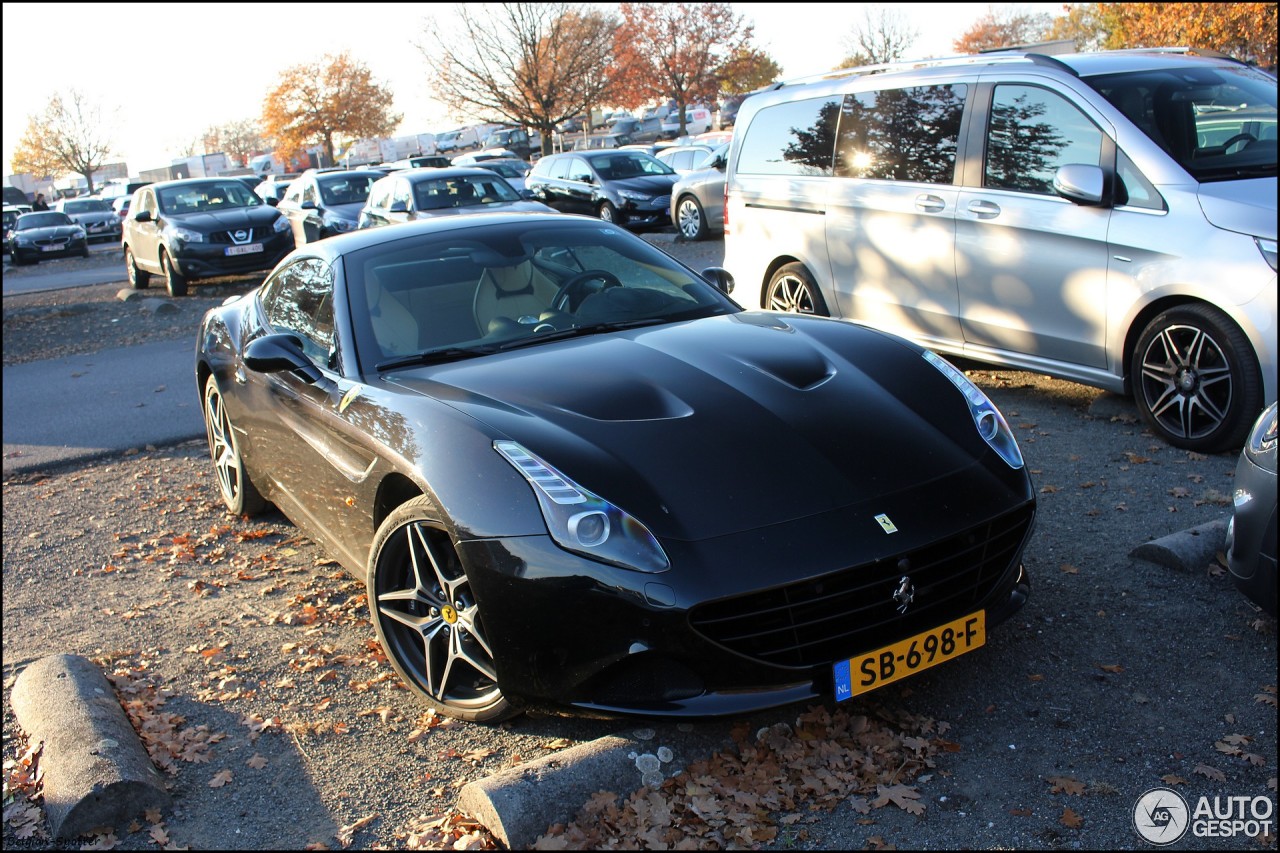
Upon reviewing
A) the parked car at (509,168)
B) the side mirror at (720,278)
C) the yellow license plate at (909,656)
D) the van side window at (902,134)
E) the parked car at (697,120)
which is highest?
the parked car at (697,120)

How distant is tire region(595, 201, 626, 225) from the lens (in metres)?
19.6

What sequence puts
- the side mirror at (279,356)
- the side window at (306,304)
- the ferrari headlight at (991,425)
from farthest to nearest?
the side window at (306,304), the side mirror at (279,356), the ferrari headlight at (991,425)

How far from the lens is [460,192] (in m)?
15.4

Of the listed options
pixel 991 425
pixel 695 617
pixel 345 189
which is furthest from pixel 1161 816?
pixel 345 189

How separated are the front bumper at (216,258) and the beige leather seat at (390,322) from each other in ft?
44.6

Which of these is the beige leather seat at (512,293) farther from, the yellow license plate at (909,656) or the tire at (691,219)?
the tire at (691,219)

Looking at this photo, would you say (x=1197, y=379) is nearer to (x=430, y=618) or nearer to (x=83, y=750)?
(x=430, y=618)

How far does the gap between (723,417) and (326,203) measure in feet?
55.1

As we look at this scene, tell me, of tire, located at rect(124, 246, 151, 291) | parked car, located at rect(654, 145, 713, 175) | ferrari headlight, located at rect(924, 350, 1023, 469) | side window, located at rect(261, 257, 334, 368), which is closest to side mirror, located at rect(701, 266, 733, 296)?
ferrari headlight, located at rect(924, 350, 1023, 469)

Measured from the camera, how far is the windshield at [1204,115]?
562 cm

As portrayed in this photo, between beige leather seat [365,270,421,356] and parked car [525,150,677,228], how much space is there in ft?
50.3

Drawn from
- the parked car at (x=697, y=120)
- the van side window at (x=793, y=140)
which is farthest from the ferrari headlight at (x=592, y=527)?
the parked car at (x=697, y=120)

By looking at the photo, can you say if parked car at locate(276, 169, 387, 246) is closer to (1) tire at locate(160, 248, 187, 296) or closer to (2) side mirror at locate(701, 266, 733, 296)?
(1) tire at locate(160, 248, 187, 296)

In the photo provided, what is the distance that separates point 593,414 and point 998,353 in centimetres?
374
